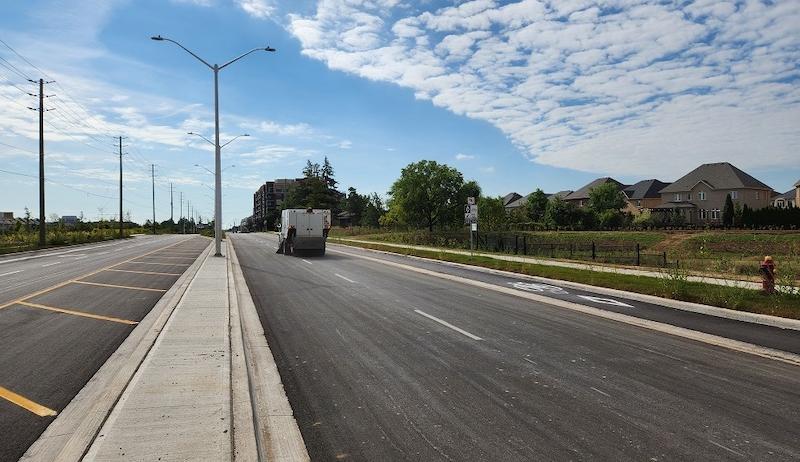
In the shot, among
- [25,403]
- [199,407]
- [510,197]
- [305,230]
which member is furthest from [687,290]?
[510,197]

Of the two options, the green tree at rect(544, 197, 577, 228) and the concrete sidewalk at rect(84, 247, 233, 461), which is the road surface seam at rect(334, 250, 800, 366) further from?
the green tree at rect(544, 197, 577, 228)

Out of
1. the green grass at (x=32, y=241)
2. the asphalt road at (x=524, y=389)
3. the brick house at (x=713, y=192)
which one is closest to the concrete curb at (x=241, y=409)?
the asphalt road at (x=524, y=389)

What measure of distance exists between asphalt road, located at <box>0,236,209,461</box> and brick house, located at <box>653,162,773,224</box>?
81.6 m

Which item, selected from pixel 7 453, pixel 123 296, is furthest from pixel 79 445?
pixel 123 296

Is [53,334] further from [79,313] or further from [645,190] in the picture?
[645,190]

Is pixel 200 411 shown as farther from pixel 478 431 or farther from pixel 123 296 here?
pixel 123 296

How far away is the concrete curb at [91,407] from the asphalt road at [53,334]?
0.36ft

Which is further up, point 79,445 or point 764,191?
point 764,191

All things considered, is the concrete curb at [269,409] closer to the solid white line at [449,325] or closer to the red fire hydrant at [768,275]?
the solid white line at [449,325]

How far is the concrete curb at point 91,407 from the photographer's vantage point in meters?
4.05

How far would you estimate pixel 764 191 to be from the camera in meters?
80.0

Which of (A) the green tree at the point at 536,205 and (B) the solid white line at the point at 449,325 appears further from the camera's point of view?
(A) the green tree at the point at 536,205

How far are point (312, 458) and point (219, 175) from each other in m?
25.8

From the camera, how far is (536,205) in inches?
3802
